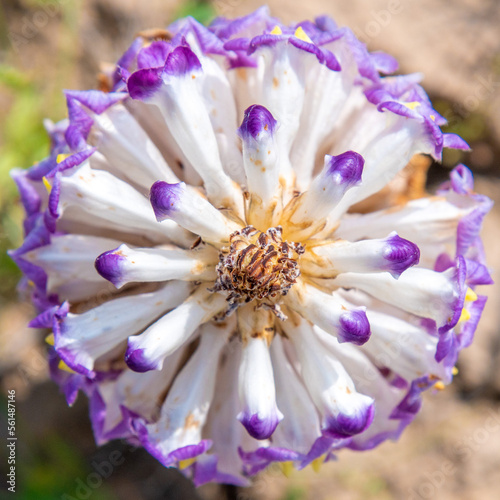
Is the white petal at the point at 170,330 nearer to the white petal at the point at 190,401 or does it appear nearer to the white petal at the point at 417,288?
the white petal at the point at 190,401

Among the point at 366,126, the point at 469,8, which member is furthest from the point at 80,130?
the point at 469,8

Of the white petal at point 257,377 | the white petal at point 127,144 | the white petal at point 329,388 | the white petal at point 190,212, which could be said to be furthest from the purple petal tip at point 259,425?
the white petal at point 127,144

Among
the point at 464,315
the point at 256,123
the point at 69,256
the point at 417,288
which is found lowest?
the point at 69,256

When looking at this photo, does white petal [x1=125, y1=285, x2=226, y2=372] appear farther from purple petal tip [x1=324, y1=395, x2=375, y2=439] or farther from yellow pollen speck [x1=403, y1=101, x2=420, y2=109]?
yellow pollen speck [x1=403, y1=101, x2=420, y2=109]

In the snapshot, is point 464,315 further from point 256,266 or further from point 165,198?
point 165,198

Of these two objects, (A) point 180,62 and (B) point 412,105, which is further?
(B) point 412,105

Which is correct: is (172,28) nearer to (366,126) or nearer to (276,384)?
(366,126)

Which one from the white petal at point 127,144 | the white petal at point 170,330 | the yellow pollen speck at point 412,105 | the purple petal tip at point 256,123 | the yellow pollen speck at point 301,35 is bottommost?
the white petal at point 170,330

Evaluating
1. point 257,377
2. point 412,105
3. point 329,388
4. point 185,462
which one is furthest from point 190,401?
point 412,105

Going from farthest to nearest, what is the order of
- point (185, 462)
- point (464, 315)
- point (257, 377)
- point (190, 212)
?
point (185, 462), point (464, 315), point (257, 377), point (190, 212)

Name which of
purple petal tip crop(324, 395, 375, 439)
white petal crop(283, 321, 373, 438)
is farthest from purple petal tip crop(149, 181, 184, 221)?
purple petal tip crop(324, 395, 375, 439)
